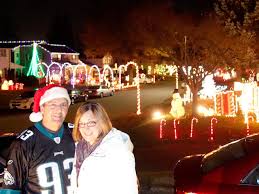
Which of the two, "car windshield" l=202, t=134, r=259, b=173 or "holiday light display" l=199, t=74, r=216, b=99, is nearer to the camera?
"car windshield" l=202, t=134, r=259, b=173

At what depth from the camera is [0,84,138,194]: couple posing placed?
10.6 feet

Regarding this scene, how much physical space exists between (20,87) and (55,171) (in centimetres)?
4766

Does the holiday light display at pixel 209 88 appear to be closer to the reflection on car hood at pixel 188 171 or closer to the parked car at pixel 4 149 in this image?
the parked car at pixel 4 149

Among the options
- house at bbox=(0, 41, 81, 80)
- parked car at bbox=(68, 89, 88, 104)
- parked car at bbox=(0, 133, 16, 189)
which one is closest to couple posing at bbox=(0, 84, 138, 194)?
parked car at bbox=(0, 133, 16, 189)

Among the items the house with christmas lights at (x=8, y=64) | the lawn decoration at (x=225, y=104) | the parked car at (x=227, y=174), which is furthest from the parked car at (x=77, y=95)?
the parked car at (x=227, y=174)

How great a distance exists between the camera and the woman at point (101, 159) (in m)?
3.21

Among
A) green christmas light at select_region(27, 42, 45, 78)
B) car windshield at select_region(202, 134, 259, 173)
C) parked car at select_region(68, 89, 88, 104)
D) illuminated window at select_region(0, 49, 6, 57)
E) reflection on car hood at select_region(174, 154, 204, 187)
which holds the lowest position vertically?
reflection on car hood at select_region(174, 154, 204, 187)

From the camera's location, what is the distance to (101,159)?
325 cm

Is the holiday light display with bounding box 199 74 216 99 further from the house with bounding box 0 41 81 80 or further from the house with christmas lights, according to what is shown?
the house with christmas lights

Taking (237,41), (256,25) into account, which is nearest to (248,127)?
(237,41)

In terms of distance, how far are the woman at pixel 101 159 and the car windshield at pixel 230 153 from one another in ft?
5.48

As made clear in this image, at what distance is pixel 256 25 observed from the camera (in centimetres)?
1970

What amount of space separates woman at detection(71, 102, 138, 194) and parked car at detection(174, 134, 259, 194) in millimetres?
A: 1419

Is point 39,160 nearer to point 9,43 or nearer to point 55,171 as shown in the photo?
point 55,171
